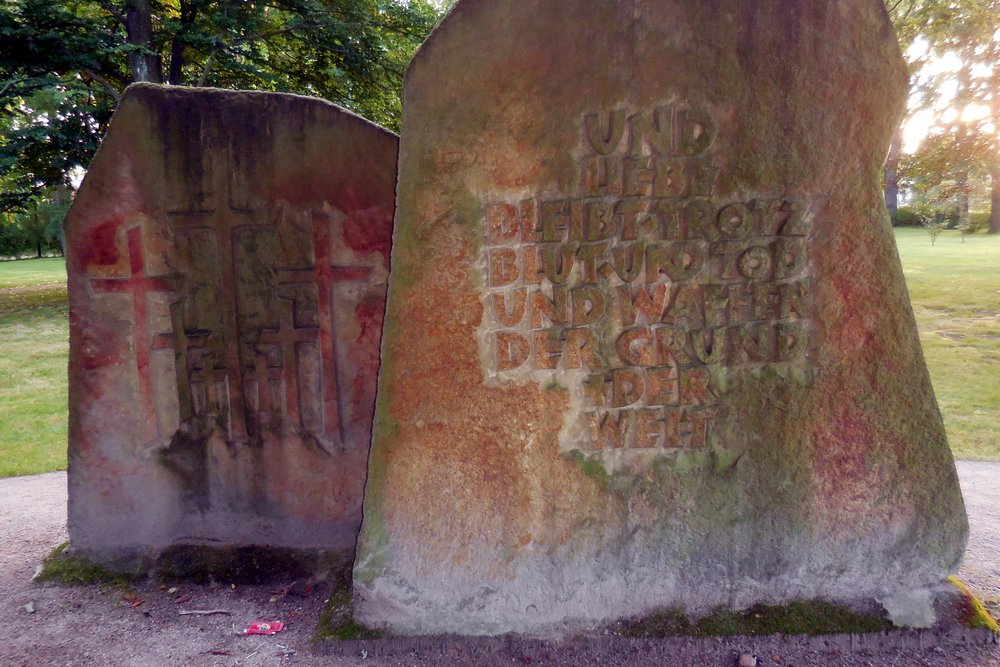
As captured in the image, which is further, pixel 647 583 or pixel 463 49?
pixel 647 583

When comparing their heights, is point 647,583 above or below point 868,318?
below

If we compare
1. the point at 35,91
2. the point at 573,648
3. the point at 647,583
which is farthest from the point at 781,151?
the point at 35,91

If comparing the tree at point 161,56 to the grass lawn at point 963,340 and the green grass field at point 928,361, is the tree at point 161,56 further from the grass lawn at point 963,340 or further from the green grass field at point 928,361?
the grass lawn at point 963,340

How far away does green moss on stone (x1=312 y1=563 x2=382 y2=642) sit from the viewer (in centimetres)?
253

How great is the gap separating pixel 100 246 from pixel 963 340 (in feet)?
34.7

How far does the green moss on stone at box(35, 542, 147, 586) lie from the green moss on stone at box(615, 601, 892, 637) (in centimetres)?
227

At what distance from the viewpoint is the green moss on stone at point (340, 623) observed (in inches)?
99.5

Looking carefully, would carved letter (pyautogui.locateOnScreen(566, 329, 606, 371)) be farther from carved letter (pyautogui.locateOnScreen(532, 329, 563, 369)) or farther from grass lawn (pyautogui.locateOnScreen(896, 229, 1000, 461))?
grass lawn (pyautogui.locateOnScreen(896, 229, 1000, 461))

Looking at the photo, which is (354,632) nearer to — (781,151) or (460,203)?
(460,203)

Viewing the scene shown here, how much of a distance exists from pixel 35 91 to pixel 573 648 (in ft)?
38.3

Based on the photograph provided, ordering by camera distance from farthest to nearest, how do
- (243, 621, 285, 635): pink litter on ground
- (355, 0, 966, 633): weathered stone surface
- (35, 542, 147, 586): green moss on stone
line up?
(35, 542, 147, 586): green moss on stone, (243, 621, 285, 635): pink litter on ground, (355, 0, 966, 633): weathered stone surface

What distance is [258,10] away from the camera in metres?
12.0

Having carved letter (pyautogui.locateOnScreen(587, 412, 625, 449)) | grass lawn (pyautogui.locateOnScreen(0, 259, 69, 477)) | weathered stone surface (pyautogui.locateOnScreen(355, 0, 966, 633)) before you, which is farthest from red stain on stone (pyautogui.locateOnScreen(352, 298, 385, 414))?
grass lawn (pyautogui.locateOnScreen(0, 259, 69, 477))

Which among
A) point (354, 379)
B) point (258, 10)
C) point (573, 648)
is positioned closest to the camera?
point (573, 648)
